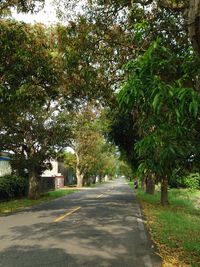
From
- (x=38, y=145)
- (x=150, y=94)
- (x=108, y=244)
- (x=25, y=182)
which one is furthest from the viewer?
(x=25, y=182)

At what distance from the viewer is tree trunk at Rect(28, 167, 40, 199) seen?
1231 inches

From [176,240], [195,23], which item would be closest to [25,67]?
[176,240]

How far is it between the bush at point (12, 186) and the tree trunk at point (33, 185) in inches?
36.6

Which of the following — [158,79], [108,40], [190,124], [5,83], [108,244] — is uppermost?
A: [108,40]

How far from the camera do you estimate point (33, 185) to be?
3172 centimetres

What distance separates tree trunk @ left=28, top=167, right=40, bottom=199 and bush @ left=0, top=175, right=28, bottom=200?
3.05 ft

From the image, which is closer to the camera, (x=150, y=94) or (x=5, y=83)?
(x=150, y=94)

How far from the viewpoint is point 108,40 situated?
15.4 metres

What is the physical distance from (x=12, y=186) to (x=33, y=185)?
1942 mm

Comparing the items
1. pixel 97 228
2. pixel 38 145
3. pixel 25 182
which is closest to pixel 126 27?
pixel 97 228

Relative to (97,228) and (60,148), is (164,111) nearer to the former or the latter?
(97,228)

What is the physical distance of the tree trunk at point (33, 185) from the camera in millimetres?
31266

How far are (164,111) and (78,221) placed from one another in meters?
10.6

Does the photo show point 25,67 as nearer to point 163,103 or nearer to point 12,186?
point 163,103
